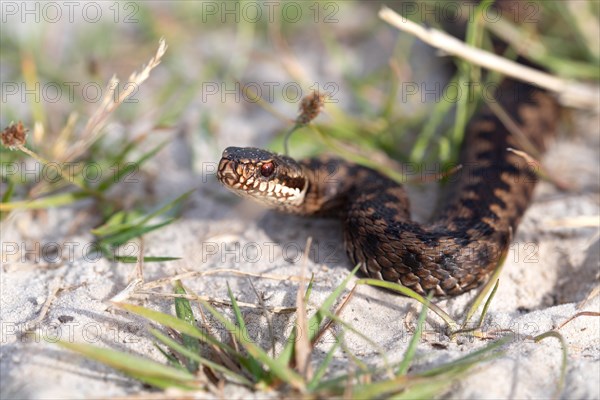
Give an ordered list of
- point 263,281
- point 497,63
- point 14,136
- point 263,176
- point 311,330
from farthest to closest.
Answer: point 497,63
point 263,176
point 263,281
point 14,136
point 311,330

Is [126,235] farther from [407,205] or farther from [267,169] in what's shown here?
[407,205]

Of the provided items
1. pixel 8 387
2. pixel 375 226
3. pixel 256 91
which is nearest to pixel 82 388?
pixel 8 387

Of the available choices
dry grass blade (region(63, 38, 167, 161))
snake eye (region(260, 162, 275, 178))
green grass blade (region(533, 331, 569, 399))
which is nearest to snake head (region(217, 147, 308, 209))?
snake eye (region(260, 162, 275, 178))

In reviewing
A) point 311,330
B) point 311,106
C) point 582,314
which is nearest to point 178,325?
point 311,330

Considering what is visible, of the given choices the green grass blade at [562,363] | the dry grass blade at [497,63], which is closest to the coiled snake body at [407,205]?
the dry grass blade at [497,63]

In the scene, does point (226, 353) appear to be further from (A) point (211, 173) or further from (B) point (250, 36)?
(B) point (250, 36)

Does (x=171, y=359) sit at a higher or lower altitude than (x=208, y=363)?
lower

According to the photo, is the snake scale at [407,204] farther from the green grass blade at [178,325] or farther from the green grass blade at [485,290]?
the green grass blade at [178,325]
